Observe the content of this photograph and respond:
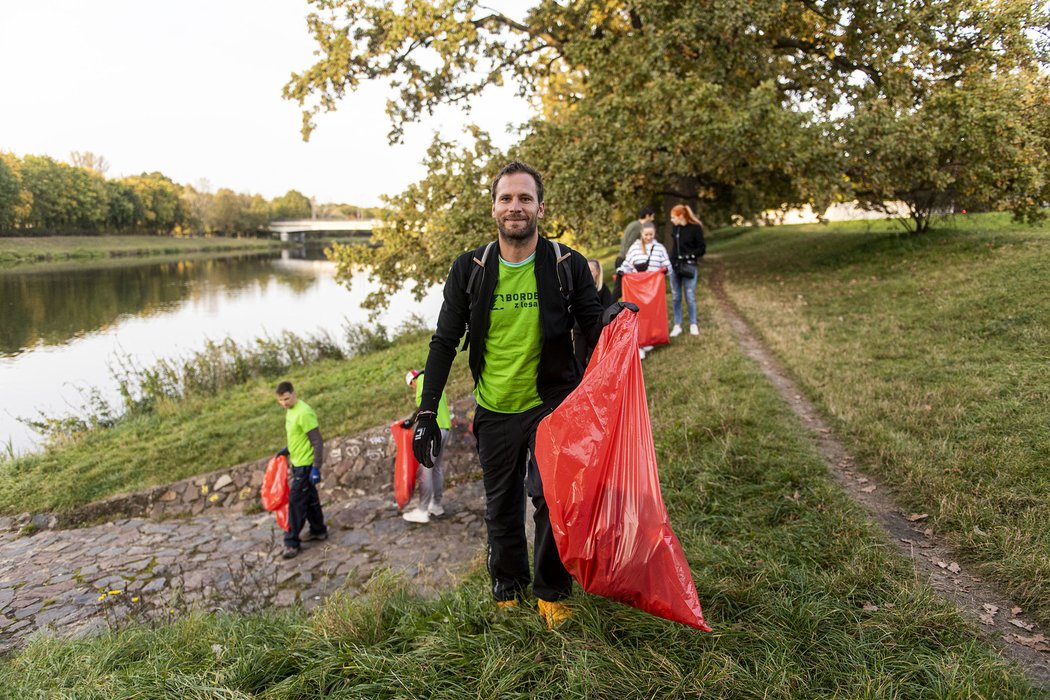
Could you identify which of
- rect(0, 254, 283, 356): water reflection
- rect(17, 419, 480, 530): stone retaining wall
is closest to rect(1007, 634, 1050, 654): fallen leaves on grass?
rect(17, 419, 480, 530): stone retaining wall

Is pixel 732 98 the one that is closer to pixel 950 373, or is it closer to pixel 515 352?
pixel 950 373

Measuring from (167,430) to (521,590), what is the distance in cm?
939

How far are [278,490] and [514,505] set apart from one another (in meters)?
3.96

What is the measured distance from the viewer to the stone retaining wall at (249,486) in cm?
747

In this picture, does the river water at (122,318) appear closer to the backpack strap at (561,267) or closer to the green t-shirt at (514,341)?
the green t-shirt at (514,341)

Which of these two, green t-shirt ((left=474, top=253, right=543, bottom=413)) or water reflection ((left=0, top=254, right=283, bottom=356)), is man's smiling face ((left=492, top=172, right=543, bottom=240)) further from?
water reflection ((left=0, top=254, right=283, bottom=356))

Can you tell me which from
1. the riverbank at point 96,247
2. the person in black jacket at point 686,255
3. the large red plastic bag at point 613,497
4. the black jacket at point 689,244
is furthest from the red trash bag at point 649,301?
the riverbank at point 96,247

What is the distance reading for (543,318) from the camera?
8.93ft

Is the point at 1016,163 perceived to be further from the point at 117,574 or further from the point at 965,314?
the point at 117,574

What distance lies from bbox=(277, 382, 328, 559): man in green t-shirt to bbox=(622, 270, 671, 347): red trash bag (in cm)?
399

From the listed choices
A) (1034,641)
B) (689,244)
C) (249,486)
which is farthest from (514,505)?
(689,244)

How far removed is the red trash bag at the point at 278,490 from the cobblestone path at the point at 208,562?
37 cm

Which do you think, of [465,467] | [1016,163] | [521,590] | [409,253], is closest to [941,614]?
[521,590]

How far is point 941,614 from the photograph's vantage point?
253 centimetres
